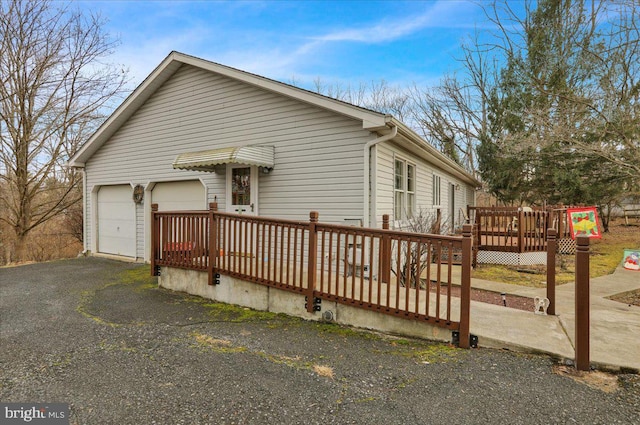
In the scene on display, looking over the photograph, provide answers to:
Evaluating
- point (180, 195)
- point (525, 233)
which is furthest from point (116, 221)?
point (525, 233)

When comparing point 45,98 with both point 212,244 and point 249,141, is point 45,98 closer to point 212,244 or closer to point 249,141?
point 249,141

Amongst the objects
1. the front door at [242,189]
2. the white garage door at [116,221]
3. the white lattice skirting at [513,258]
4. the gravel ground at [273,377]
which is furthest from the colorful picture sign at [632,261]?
the white garage door at [116,221]

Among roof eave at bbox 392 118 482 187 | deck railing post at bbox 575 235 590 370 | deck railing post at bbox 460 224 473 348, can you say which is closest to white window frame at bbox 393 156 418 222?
roof eave at bbox 392 118 482 187

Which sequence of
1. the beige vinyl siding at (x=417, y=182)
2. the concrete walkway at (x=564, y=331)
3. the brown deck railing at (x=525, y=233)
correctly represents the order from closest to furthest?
1. the concrete walkway at (x=564, y=331)
2. the beige vinyl siding at (x=417, y=182)
3. the brown deck railing at (x=525, y=233)

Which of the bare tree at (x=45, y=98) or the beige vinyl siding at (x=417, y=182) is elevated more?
the bare tree at (x=45, y=98)

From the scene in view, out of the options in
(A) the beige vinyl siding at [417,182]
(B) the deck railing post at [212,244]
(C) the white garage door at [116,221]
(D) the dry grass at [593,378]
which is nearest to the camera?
(D) the dry grass at [593,378]

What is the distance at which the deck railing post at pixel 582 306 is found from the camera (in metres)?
2.82

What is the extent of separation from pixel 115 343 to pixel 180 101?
20.9 ft

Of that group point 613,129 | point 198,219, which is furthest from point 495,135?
point 198,219

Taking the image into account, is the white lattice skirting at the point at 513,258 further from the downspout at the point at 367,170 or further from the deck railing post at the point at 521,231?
the downspout at the point at 367,170

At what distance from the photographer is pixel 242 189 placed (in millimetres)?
7309

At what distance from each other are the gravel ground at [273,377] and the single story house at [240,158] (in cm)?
285

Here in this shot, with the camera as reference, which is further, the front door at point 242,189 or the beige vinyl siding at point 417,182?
the front door at point 242,189

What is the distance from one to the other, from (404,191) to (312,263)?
4.16 m
